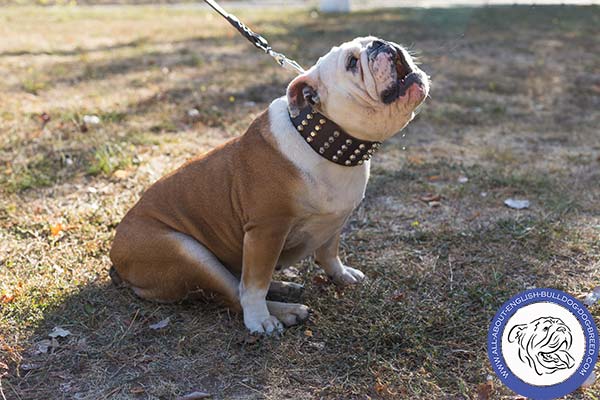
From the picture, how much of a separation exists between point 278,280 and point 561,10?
1088 centimetres

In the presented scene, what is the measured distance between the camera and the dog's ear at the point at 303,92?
311cm

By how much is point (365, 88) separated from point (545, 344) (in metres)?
1.27

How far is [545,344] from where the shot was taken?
8.91 feet

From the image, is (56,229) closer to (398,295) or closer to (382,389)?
(398,295)

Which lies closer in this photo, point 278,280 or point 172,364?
point 172,364

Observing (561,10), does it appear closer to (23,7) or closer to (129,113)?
(129,113)

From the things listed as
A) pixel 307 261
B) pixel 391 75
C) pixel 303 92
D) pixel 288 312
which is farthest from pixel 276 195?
pixel 307 261

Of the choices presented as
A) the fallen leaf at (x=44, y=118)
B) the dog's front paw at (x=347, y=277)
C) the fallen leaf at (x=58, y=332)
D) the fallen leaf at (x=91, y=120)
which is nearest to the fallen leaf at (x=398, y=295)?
the dog's front paw at (x=347, y=277)

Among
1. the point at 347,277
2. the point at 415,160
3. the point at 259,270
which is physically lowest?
the point at 415,160

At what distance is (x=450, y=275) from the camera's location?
3.93 metres

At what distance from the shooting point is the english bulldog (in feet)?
9.98

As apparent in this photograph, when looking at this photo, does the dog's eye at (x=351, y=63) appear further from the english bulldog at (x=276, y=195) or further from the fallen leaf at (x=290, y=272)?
the fallen leaf at (x=290, y=272)

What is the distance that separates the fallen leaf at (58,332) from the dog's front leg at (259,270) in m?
0.89

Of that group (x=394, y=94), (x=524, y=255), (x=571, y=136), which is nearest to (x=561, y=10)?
(x=571, y=136)
